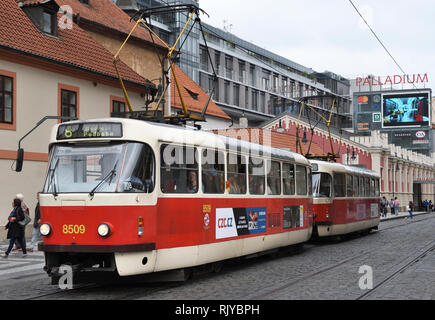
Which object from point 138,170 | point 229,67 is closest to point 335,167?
point 138,170

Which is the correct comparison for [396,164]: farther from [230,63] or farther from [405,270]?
[405,270]

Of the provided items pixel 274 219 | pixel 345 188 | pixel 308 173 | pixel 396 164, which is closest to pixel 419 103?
pixel 396 164

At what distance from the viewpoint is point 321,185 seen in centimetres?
2158

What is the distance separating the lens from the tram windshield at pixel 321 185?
21375 millimetres

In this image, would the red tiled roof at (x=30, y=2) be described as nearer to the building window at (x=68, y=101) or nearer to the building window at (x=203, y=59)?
the building window at (x=68, y=101)

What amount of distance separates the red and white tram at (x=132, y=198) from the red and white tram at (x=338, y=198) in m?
9.05

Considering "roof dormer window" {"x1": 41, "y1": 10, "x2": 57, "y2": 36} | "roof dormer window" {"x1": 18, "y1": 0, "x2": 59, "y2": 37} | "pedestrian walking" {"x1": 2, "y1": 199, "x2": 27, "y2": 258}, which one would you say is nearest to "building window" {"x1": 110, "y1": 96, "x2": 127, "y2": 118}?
"roof dormer window" {"x1": 41, "y1": 10, "x2": 57, "y2": 36}

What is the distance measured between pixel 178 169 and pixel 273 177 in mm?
4834

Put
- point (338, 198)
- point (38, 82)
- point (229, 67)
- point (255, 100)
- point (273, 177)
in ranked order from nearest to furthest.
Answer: point (273, 177)
point (338, 198)
point (38, 82)
point (229, 67)
point (255, 100)

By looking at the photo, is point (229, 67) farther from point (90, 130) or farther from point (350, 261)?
point (90, 130)

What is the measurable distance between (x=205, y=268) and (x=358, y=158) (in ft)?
159

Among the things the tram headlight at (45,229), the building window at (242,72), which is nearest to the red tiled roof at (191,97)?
the building window at (242,72)

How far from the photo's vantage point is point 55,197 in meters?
10.6

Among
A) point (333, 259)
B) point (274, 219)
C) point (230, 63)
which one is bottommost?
point (333, 259)
